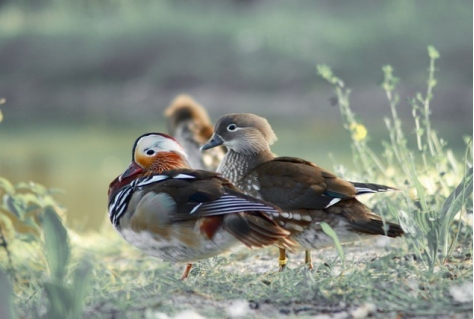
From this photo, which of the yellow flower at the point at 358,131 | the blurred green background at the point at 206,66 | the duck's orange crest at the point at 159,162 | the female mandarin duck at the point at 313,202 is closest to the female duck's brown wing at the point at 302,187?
the female mandarin duck at the point at 313,202

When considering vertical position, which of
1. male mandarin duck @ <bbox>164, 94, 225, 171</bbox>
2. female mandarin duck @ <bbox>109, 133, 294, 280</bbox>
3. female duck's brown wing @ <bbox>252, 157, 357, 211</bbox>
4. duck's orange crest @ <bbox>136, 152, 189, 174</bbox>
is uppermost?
male mandarin duck @ <bbox>164, 94, 225, 171</bbox>

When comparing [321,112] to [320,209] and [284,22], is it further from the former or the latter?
[320,209]

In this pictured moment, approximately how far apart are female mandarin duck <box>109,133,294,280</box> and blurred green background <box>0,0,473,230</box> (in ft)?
22.6

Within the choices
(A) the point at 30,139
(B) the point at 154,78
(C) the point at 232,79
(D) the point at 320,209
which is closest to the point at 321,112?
(C) the point at 232,79

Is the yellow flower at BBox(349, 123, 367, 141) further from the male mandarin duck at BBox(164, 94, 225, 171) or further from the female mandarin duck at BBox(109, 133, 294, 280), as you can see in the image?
the male mandarin duck at BBox(164, 94, 225, 171)

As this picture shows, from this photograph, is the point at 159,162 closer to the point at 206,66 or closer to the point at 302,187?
the point at 302,187

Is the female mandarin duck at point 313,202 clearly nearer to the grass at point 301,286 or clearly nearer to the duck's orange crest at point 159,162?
the grass at point 301,286

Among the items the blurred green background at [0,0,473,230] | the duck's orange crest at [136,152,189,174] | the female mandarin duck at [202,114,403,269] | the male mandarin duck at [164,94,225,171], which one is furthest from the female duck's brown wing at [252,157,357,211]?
the blurred green background at [0,0,473,230]

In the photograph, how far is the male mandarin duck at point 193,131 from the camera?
634 cm

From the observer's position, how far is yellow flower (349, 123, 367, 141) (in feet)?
14.2

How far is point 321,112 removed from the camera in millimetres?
13742

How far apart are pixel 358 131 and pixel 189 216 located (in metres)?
1.39

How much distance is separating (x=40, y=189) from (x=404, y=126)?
24.6 ft

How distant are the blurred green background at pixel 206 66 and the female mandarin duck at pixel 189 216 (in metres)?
6.89
